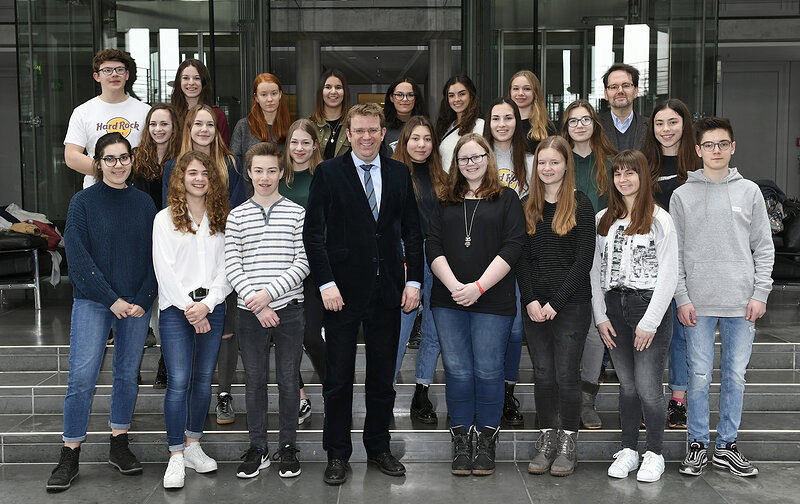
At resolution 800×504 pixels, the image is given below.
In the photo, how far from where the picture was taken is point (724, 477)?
12.8 ft

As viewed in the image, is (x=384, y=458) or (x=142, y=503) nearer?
(x=142, y=503)

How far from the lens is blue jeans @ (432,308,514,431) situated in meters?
3.80

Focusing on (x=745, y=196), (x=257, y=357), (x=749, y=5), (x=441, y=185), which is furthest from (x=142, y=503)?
(x=749, y=5)

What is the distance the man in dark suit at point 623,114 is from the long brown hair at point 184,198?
2.18m

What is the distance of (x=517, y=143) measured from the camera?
14.1 feet

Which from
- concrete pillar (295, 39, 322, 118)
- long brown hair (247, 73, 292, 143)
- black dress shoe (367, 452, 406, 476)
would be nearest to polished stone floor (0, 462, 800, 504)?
black dress shoe (367, 452, 406, 476)

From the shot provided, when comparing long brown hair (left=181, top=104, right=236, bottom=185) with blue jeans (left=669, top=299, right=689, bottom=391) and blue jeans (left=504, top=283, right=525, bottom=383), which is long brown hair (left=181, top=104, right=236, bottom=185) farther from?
blue jeans (left=669, top=299, right=689, bottom=391)

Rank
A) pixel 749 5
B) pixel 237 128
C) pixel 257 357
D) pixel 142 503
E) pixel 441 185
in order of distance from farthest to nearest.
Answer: pixel 749 5
pixel 237 128
pixel 441 185
pixel 257 357
pixel 142 503

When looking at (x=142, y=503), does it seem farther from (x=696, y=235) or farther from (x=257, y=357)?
(x=696, y=235)

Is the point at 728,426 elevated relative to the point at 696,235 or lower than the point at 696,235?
lower

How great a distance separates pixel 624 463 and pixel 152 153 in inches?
115

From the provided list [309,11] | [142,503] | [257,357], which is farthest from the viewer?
[309,11]

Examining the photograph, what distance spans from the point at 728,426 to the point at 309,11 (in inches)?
437

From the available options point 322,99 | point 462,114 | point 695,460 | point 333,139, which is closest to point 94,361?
point 333,139
